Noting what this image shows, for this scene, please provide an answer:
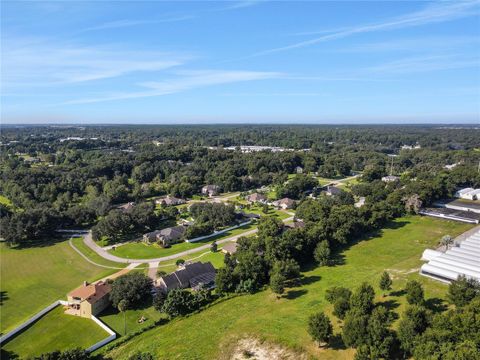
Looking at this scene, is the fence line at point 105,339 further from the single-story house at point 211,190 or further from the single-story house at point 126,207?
the single-story house at point 211,190

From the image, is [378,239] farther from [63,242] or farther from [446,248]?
[63,242]

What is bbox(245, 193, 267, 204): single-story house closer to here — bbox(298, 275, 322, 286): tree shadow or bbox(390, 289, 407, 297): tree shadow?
bbox(298, 275, 322, 286): tree shadow

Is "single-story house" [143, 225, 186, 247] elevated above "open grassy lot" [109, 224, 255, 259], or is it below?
above

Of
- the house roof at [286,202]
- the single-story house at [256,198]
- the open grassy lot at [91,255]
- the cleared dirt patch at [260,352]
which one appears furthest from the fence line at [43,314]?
the house roof at [286,202]

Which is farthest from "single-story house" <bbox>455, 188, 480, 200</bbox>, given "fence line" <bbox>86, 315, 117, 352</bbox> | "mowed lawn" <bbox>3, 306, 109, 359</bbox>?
"mowed lawn" <bbox>3, 306, 109, 359</bbox>

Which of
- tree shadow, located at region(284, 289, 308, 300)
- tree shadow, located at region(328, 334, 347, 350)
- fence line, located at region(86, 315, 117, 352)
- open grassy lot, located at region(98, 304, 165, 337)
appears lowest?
open grassy lot, located at region(98, 304, 165, 337)

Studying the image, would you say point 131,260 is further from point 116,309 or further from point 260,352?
point 260,352

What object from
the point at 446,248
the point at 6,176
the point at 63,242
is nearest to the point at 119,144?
the point at 6,176

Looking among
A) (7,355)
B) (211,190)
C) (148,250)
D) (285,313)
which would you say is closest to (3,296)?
(7,355)
